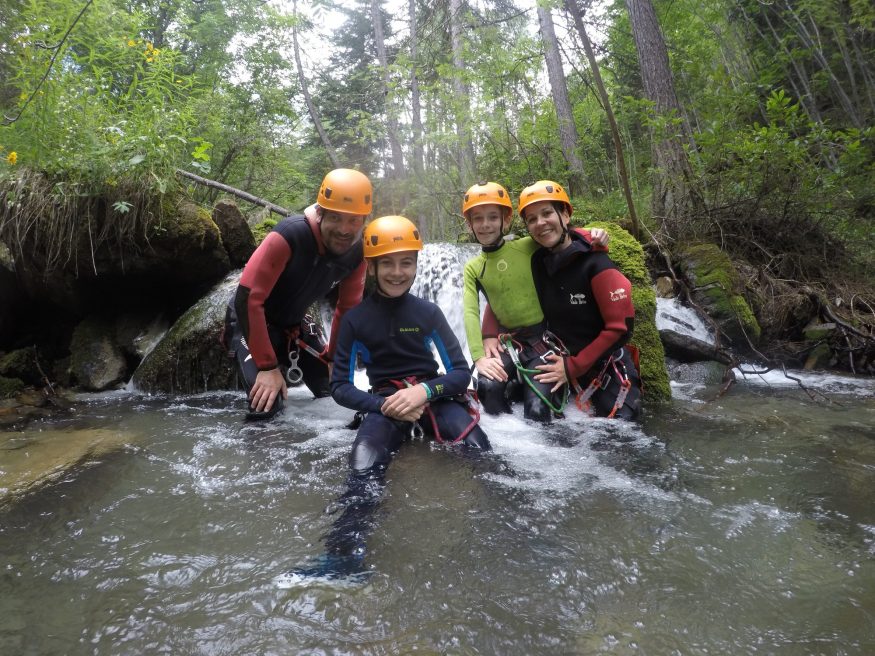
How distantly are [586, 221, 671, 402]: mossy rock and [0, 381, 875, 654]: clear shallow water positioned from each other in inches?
46.4

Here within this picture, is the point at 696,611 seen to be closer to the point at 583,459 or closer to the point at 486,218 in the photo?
the point at 583,459

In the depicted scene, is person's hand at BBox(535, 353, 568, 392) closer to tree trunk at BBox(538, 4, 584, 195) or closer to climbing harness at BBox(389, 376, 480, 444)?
climbing harness at BBox(389, 376, 480, 444)

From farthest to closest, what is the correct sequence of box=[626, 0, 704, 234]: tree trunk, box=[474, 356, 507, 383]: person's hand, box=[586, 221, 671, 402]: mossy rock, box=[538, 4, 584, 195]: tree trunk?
box=[538, 4, 584, 195]: tree trunk < box=[626, 0, 704, 234]: tree trunk < box=[586, 221, 671, 402]: mossy rock < box=[474, 356, 507, 383]: person's hand

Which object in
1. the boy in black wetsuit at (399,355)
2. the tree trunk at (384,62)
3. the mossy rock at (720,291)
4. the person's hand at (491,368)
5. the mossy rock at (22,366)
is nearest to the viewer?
the boy in black wetsuit at (399,355)

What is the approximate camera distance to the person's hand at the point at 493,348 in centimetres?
408

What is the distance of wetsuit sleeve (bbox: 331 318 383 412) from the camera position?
9.84 ft

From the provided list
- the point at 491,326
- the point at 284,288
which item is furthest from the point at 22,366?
the point at 491,326

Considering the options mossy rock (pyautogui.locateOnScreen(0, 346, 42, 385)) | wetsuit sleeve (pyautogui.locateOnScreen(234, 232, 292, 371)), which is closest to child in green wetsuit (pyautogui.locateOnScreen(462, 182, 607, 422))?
wetsuit sleeve (pyautogui.locateOnScreen(234, 232, 292, 371))

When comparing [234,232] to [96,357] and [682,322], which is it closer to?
[96,357]

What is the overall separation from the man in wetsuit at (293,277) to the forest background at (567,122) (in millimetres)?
1590

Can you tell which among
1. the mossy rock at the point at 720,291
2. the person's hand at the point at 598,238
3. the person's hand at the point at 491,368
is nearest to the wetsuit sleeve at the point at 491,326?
the person's hand at the point at 491,368

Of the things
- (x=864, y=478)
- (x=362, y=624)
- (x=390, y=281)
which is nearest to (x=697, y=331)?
Result: (x=864, y=478)

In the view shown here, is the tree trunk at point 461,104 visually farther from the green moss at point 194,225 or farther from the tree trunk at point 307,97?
the tree trunk at point 307,97

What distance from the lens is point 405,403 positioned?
2.92 metres
